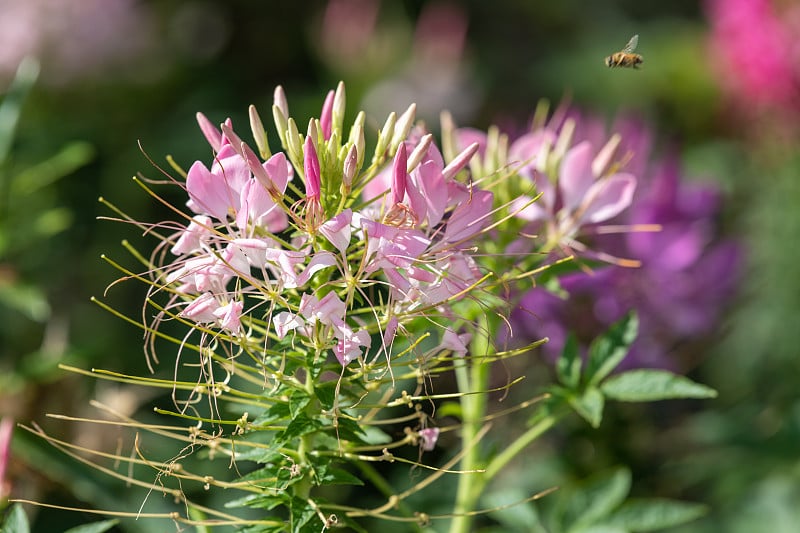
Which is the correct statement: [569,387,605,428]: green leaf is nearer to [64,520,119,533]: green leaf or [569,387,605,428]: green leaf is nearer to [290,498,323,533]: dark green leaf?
[290,498,323,533]: dark green leaf

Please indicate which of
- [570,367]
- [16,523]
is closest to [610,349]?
[570,367]

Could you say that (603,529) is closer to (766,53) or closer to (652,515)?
(652,515)

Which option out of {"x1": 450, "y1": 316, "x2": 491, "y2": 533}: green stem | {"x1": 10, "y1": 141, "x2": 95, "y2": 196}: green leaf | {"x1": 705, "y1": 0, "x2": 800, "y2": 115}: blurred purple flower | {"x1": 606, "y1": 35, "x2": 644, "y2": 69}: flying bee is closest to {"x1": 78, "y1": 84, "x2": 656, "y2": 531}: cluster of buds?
{"x1": 450, "y1": 316, "x2": 491, "y2": 533}: green stem

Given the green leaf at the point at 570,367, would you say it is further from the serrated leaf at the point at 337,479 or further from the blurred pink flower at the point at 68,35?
the blurred pink flower at the point at 68,35

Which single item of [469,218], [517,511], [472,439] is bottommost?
[517,511]

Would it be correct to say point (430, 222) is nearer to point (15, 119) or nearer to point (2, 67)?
point (15, 119)

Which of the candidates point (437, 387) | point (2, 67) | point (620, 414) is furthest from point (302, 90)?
point (620, 414)
